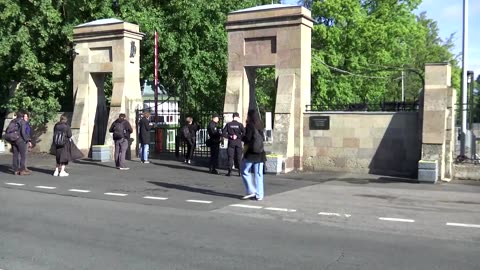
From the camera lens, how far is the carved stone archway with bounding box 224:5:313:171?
563 inches

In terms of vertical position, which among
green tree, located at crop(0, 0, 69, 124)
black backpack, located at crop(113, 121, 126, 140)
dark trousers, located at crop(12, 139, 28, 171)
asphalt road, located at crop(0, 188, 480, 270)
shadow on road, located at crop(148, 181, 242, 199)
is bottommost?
asphalt road, located at crop(0, 188, 480, 270)

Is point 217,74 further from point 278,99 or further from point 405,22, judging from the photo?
point 405,22

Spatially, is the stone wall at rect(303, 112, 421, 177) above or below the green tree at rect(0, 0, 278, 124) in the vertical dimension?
below

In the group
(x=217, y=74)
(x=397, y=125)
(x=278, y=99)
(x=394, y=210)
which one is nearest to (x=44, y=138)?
(x=217, y=74)

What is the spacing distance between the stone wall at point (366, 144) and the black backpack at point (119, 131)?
5.17m

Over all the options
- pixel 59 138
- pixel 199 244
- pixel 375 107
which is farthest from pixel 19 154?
pixel 375 107

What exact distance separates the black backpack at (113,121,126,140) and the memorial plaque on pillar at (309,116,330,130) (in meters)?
5.30

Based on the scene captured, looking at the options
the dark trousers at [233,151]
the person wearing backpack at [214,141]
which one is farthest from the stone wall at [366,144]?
the person wearing backpack at [214,141]

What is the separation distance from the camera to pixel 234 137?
13.2 m

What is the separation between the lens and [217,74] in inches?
915

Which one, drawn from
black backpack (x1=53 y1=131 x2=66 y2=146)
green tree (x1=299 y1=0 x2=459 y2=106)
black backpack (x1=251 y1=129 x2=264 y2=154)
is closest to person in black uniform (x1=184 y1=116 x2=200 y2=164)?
black backpack (x1=53 y1=131 x2=66 y2=146)

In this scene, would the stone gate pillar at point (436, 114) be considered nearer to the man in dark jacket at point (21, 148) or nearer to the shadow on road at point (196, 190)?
the shadow on road at point (196, 190)

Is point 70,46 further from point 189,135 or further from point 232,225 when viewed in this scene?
point 232,225

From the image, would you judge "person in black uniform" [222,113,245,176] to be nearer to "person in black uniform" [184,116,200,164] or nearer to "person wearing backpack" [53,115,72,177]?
"person in black uniform" [184,116,200,164]
